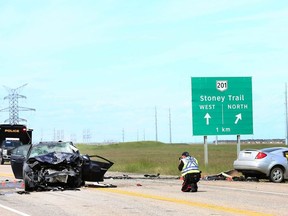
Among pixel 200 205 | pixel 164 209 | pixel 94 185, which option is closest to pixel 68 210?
pixel 164 209

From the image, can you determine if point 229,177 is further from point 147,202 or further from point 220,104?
point 147,202

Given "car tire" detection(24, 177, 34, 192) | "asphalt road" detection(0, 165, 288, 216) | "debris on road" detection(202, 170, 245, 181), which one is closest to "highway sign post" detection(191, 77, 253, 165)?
"debris on road" detection(202, 170, 245, 181)

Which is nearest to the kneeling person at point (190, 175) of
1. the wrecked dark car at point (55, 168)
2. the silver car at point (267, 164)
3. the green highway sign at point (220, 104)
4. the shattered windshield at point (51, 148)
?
the wrecked dark car at point (55, 168)

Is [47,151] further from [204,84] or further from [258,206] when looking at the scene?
[204,84]

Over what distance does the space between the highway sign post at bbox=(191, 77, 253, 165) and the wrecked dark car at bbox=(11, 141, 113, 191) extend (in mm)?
12488

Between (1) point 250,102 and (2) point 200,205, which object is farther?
(1) point 250,102

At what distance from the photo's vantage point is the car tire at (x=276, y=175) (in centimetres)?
2409

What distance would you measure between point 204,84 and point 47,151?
13784 mm

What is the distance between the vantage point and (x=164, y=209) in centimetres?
1400

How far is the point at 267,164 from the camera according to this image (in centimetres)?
2398

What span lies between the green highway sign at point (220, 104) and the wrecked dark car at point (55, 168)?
12.5 meters

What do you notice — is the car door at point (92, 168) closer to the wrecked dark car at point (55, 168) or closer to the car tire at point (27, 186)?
the wrecked dark car at point (55, 168)

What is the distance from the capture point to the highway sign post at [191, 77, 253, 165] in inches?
1286

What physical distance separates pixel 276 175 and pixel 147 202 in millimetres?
9799
